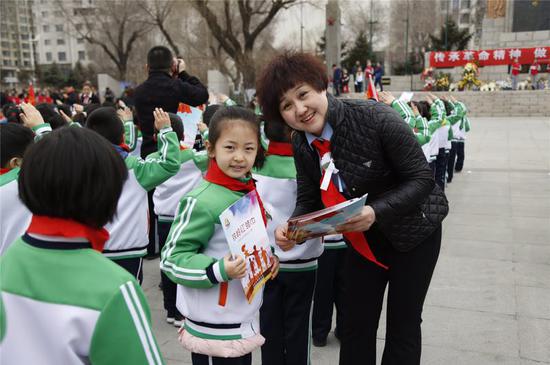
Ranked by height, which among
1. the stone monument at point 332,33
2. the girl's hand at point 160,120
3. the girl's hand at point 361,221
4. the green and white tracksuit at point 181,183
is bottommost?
the green and white tracksuit at point 181,183

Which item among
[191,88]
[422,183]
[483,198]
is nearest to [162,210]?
[191,88]

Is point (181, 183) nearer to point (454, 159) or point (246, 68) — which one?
point (454, 159)

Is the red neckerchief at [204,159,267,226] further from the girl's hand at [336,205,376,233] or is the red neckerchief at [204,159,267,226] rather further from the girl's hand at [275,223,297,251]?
the girl's hand at [336,205,376,233]

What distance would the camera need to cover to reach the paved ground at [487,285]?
3.47 meters

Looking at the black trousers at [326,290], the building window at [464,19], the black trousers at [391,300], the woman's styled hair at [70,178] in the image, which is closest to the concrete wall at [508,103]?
the black trousers at [326,290]

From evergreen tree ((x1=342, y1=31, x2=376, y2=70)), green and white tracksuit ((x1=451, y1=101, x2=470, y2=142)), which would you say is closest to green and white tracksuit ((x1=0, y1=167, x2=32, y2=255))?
green and white tracksuit ((x1=451, y1=101, x2=470, y2=142))

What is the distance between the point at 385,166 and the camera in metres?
2.31

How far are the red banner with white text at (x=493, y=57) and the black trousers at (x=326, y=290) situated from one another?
2714 centimetres

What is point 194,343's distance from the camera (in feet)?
7.18

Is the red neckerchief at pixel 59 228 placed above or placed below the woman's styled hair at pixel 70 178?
below

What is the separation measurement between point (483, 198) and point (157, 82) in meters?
5.78

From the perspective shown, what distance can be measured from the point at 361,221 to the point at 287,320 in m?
1.04

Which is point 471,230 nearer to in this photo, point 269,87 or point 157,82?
point 157,82

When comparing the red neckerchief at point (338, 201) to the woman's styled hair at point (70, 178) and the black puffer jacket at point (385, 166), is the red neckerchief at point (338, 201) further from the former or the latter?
the woman's styled hair at point (70, 178)
